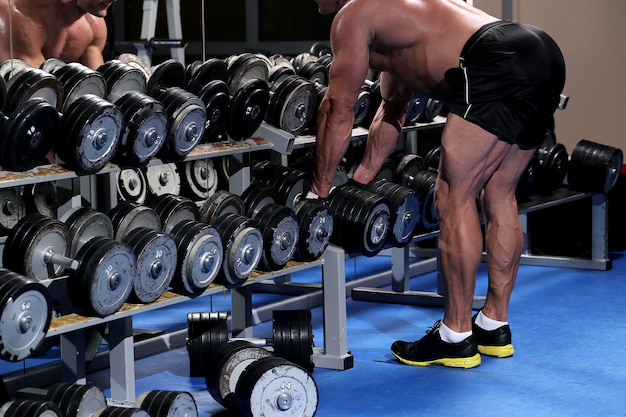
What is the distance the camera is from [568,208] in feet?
17.2

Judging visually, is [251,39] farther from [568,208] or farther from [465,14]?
[568,208]

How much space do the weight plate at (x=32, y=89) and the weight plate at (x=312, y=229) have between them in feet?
2.91

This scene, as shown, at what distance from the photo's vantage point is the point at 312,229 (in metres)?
3.32

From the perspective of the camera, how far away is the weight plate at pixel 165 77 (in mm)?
3191

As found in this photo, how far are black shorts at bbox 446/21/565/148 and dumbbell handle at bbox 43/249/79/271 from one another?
4.13 feet

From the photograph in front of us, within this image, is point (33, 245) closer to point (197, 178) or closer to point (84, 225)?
point (84, 225)

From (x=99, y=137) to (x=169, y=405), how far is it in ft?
2.38

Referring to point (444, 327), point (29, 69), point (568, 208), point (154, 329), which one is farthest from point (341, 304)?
point (568, 208)

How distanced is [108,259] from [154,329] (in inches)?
56.4

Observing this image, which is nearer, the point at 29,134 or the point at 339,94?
the point at 29,134

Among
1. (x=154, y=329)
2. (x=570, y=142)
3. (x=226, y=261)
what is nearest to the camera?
(x=226, y=261)

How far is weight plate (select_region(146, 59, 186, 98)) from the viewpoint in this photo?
319 cm

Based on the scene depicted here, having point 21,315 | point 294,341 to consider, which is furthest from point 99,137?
point 294,341

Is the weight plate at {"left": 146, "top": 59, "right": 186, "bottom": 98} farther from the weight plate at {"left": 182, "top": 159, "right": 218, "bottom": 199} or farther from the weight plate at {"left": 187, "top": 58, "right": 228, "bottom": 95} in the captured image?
the weight plate at {"left": 182, "top": 159, "right": 218, "bottom": 199}
